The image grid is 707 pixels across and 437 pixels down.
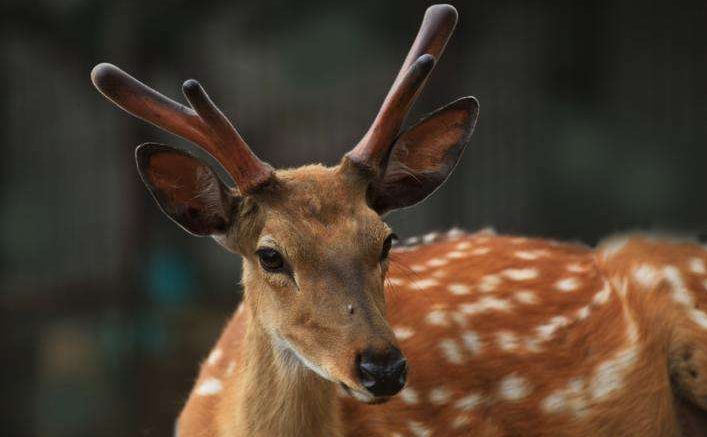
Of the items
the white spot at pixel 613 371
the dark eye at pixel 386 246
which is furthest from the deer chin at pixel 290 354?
the white spot at pixel 613 371

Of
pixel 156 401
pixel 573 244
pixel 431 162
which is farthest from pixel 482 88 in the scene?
pixel 431 162

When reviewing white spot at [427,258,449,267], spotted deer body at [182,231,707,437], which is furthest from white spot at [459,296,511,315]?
white spot at [427,258,449,267]

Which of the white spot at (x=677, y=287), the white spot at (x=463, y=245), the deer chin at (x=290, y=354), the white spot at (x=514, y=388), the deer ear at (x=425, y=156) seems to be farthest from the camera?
the white spot at (x=463, y=245)

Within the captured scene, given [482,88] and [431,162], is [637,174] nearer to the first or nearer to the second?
[482,88]

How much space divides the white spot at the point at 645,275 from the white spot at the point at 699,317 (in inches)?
6.4

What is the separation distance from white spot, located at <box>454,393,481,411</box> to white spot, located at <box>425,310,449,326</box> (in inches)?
9.4

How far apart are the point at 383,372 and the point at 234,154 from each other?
0.70 m

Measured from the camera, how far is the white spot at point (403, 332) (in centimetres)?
357

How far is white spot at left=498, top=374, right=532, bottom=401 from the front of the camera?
3557 millimetres

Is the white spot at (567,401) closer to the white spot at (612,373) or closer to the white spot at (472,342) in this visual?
the white spot at (612,373)

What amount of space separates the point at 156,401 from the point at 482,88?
2651mm

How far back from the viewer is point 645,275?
386 centimetres

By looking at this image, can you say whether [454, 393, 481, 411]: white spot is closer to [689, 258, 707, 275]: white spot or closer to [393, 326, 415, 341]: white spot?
[393, 326, 415, 341]: white spot

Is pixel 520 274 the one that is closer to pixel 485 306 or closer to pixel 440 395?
pixel 485 306
